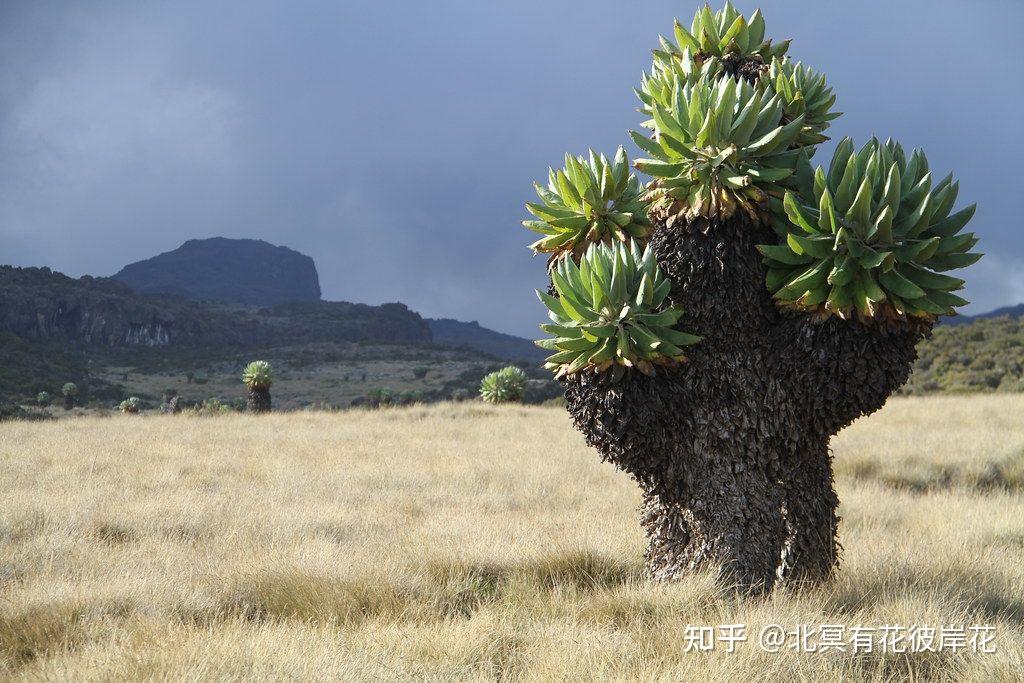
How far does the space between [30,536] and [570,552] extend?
549cm

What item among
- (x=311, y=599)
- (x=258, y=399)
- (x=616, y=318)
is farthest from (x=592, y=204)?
(x=258, y=399)

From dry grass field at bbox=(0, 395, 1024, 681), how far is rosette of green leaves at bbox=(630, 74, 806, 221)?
2.63 metres

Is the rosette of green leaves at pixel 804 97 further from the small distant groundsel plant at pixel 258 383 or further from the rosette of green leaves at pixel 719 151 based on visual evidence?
the small distant groundsel plant at pixel 258 383

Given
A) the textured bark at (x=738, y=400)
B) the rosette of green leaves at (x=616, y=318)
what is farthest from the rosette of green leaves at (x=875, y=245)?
the rosette of green leaves at (x=616, y=318)

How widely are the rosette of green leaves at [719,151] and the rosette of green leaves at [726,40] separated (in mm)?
749

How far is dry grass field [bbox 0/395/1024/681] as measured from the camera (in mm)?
3576

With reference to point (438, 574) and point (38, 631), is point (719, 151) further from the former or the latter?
point (38, 631)

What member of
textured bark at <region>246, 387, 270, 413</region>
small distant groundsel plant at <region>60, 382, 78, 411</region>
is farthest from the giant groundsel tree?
small distant groundsel plant at <region>60, 382, 78, 411</region>

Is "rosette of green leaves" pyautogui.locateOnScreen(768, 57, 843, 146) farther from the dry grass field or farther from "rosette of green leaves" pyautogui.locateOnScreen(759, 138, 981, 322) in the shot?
the dry grass field

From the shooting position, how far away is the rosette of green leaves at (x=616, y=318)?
4.54m

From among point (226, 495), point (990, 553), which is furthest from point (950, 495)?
point (226, 495)

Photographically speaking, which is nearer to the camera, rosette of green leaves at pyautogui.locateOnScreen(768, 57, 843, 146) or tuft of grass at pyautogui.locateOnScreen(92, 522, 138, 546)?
rosette of green leaves at pyautogui.locateOnScreen(768, 57, 843, 146)

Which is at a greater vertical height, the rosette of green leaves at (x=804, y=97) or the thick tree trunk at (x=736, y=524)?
the rosette of green leaves at (x=804, y=97)

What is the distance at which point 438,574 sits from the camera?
17.2ft
